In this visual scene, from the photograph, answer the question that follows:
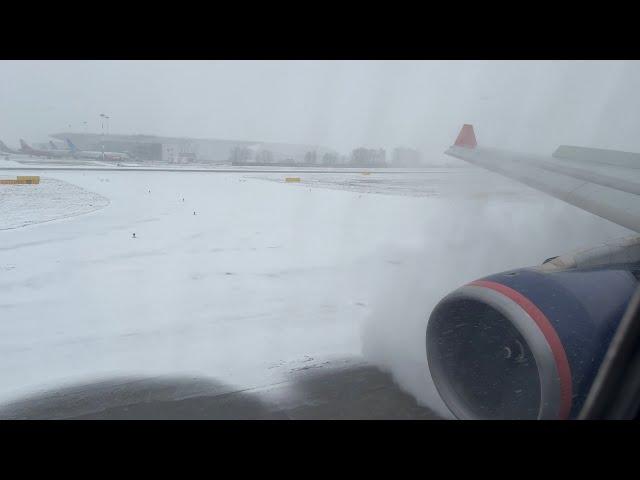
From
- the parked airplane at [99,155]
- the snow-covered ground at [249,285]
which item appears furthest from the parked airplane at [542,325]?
the parked airplane at [99,155]

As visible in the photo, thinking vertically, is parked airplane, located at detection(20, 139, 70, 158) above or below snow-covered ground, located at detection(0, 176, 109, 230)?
below

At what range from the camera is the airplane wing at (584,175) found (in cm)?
320

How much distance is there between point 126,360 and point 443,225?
5.92 metres

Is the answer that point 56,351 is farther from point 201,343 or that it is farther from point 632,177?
point 632,177

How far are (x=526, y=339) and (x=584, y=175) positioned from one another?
2.28 meters

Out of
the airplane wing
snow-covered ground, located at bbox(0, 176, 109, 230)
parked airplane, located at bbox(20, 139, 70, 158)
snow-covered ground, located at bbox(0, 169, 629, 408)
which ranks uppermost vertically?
the airplane wing

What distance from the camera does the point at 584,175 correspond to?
3.98 metres

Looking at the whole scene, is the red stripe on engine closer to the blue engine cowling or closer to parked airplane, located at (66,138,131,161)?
the blue engine cowling

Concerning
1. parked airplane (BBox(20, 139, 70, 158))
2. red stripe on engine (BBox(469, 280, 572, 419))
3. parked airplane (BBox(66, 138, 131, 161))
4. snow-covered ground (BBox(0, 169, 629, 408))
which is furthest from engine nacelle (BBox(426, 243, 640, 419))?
parked airplane (BBox(20, 139, 70, 158))

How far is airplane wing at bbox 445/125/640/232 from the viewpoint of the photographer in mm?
3200
